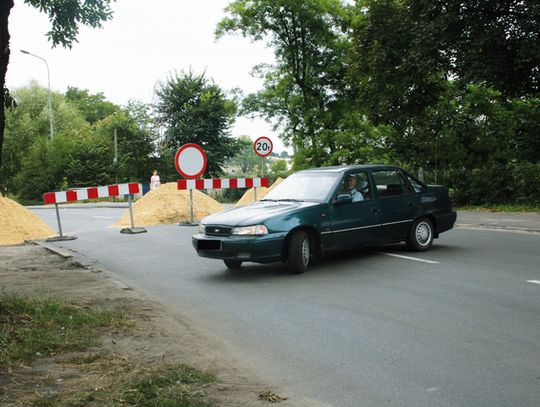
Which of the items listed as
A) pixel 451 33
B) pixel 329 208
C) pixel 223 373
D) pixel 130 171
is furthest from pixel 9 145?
pixel 223 373

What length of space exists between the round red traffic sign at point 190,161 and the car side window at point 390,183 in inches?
318

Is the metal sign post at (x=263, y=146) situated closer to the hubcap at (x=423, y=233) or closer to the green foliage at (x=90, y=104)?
the hubcap at (x=423, y=233)

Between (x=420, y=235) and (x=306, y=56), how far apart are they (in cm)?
2273

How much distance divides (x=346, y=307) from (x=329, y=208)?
2713 millimetres

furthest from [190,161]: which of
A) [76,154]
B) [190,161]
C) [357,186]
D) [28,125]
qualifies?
[28,125]

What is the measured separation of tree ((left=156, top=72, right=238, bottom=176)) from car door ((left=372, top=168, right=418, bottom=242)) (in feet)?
129

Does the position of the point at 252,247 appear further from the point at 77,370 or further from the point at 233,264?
the point at 77,370

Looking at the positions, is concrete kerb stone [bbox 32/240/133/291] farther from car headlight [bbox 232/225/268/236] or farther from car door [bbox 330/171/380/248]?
car door [bbox 330/171/380/248]

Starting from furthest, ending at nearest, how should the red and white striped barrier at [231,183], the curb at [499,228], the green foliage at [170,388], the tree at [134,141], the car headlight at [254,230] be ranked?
the tree at [134,141] < the red and white striped barrier at [231,183] < the curb at [499,228] < the car headlight at [254,230] < the green foliage at [170,388]

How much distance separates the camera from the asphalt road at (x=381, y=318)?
4.34 m

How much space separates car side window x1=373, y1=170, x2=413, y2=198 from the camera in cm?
1018

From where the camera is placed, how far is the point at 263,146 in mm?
21266

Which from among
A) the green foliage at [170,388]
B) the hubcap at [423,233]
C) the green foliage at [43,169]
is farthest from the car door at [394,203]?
the green foliage at [43,169]

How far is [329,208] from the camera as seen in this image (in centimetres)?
923
